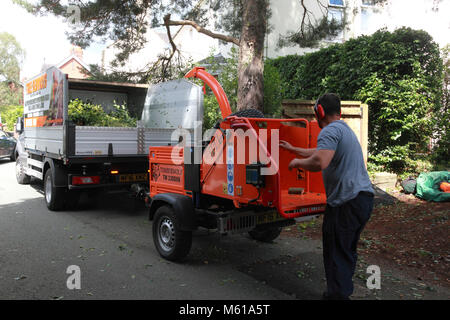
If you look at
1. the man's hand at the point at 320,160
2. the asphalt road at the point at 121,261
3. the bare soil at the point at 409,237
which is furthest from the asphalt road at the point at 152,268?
the man's hand at the point at 320,160

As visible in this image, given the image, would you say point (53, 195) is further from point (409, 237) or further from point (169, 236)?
point (409, 237)

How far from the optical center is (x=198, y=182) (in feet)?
15.3

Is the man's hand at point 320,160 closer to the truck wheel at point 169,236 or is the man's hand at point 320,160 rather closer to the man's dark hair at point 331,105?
the man's dark hair at point 331,105

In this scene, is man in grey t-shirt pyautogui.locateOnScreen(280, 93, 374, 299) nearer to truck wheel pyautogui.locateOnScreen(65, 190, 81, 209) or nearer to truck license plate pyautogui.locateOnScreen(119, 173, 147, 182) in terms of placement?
truck license plate pyautogui.locateOnScreen(119, 173, 147, 182)

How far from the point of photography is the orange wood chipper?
12.6 feet

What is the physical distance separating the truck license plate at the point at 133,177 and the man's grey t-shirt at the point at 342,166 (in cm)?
519

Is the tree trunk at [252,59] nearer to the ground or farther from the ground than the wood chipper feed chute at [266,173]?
farther from the ground

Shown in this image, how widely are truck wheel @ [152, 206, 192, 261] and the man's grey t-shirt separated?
2.13 metres

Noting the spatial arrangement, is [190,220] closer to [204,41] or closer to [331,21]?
[331,21]

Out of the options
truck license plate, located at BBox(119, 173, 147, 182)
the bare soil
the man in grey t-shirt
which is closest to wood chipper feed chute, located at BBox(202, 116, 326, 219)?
the man in grey t-shirt

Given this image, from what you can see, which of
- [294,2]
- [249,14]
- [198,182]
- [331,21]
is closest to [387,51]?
[331,21]

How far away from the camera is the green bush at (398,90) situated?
870 centimetres

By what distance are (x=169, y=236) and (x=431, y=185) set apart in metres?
5.81

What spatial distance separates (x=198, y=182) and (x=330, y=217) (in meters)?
1.93
